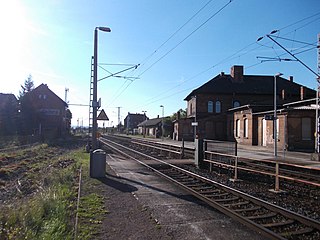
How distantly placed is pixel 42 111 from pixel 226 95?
3680 centimetres

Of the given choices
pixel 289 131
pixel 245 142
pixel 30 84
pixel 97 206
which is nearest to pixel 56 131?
pixel 30 84

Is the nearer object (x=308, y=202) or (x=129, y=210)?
(x=129, y=210)

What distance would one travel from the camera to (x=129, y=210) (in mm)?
7969

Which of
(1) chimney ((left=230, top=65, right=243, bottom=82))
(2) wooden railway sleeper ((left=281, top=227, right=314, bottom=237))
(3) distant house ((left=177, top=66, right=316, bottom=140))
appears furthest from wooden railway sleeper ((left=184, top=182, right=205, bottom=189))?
(1) chimney ((left=230, top=65, right=243, bottom=82))

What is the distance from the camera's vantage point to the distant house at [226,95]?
182 feet

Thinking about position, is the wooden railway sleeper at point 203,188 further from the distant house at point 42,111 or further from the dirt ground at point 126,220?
the distant house at point 42,111

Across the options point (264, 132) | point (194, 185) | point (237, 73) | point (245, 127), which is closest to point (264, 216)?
point (194, 185)

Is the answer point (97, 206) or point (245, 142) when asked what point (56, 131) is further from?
point (97, 206)

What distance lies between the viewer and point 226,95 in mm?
59312

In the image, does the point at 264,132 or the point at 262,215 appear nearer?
the point at 262,215

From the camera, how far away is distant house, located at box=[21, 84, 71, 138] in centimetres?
6060

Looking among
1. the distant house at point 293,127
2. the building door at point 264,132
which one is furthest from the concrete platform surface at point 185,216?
the building door at point 264,132

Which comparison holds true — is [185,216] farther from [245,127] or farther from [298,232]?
[245,127]

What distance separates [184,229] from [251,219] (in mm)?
1664
